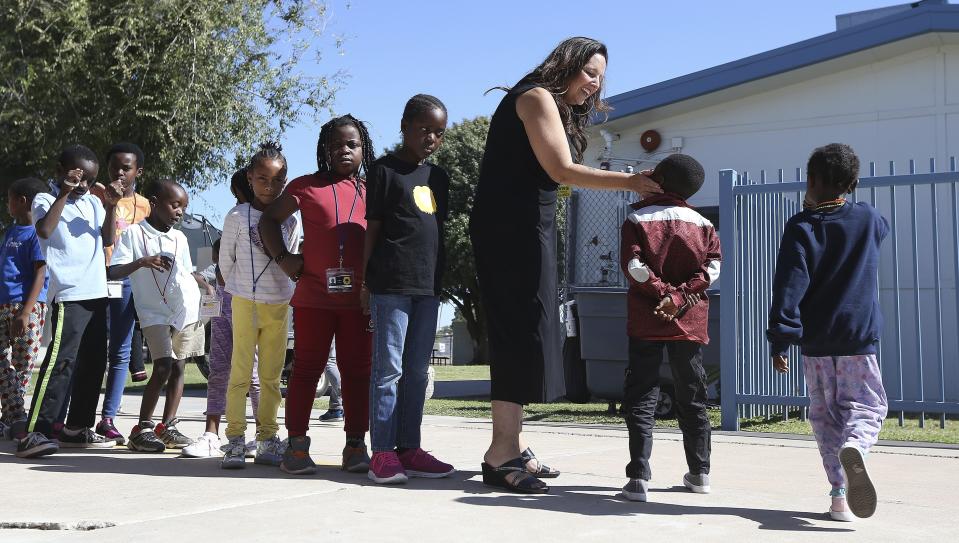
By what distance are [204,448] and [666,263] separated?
2.83 metres

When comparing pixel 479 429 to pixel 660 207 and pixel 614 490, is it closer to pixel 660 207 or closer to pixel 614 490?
pixel 614 490

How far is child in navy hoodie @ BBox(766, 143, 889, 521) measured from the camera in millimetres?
4055

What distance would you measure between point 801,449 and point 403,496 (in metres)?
3.02

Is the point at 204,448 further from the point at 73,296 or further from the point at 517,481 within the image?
the point at 517,481

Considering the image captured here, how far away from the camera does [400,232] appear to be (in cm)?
476

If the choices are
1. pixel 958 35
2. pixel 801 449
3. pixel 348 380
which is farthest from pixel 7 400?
pixel 958 35

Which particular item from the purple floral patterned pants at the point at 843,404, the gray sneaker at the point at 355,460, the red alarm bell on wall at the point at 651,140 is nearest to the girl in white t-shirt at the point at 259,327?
the gray sneaker at the point at 355,460

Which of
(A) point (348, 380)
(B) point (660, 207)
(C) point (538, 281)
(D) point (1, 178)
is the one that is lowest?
(A) point (348, 380)

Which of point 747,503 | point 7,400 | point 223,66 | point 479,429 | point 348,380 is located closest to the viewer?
point 747,503

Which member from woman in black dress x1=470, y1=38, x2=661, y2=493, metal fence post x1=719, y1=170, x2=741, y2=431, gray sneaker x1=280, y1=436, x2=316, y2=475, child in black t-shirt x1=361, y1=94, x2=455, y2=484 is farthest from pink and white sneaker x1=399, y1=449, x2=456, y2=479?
metal fence post x1=719, y1=170, x2=741, y2=431

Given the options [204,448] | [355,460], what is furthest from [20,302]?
[355,460]

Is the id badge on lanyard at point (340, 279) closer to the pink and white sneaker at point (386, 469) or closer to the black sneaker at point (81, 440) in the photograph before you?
the pink and white sneaker at point (386, 469)

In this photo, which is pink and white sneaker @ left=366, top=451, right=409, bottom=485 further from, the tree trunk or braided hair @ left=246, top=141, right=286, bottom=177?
the tree trunk

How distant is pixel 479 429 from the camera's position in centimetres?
744
